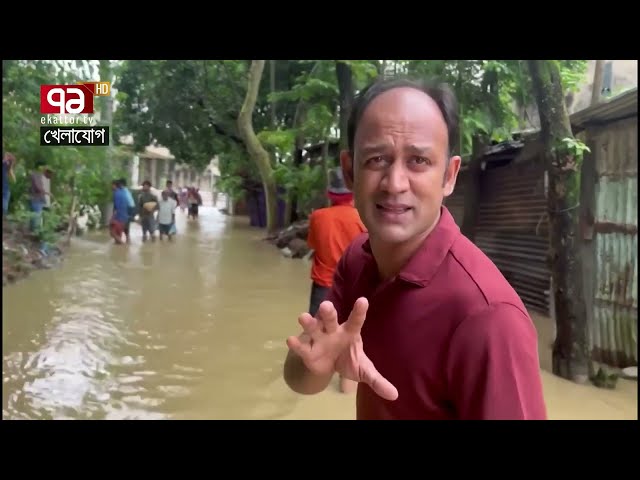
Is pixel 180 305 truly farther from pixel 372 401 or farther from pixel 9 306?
pixel 372 401

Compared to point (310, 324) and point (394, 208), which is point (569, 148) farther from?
point (310, 324)

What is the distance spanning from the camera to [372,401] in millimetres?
850

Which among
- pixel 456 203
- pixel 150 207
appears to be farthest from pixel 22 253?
pixel 456 203

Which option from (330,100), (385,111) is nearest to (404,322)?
(385,111)

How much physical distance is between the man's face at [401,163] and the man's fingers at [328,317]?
133 mm

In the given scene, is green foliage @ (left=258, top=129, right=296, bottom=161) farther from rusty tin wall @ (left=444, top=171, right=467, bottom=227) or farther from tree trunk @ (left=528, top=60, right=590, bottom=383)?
rusty tin wall @ (left=444, top=171, right=467, bottom=227)

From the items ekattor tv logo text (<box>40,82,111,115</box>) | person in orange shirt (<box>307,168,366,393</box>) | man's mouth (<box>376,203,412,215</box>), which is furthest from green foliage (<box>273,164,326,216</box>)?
man's mouth (<box>376,203,412,215</box>)

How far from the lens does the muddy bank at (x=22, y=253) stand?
15.3ft

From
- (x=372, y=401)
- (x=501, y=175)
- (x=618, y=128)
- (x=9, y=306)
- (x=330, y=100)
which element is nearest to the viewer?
(x=372, y=401)

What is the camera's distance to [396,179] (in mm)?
711

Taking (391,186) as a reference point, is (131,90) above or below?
above

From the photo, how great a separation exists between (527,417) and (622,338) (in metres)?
2.75

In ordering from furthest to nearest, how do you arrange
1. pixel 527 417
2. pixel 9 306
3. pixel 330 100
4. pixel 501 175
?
pixel 9 306
pixel 330 100
pixel 501 175
pixel 527 417

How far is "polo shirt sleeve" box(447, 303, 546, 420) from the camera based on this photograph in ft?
2.14
